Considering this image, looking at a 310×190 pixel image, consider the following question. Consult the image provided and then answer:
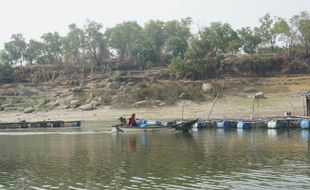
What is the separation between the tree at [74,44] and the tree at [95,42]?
1329 mm

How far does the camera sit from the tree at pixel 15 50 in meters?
124

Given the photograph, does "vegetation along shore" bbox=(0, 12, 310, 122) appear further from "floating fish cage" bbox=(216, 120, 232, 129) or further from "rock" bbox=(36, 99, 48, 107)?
"floating fish cage" bbox=(216, 120, 232, 129)

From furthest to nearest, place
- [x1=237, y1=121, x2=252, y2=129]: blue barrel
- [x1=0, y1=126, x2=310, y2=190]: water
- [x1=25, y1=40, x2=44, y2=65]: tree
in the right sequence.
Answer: [x1=25, y1=40, x2=44, y2=65]: tree < [x1=237, y1=121, x2=252, y2=129]: blue barrel < [x1=0, y1=126, x2=310, y2=190]: water

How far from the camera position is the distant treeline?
335 feet

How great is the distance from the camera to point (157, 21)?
126438 millimetres

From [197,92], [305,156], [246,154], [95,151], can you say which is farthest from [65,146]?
[197,92]

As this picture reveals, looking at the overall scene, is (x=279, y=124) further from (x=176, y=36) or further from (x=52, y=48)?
(x=52, y=48)

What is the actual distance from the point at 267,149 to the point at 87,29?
293ft

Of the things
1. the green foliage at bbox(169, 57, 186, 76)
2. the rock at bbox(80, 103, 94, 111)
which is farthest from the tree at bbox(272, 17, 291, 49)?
the rock at bbox(80, 103, 94, 111)

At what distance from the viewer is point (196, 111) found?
7619 centimetres

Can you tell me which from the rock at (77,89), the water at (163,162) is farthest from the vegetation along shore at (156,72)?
the water at (163,162)

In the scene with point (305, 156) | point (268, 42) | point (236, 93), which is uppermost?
point (268, 42)

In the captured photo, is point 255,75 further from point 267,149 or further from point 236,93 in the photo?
point 267,149

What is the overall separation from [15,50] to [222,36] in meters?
49.5
